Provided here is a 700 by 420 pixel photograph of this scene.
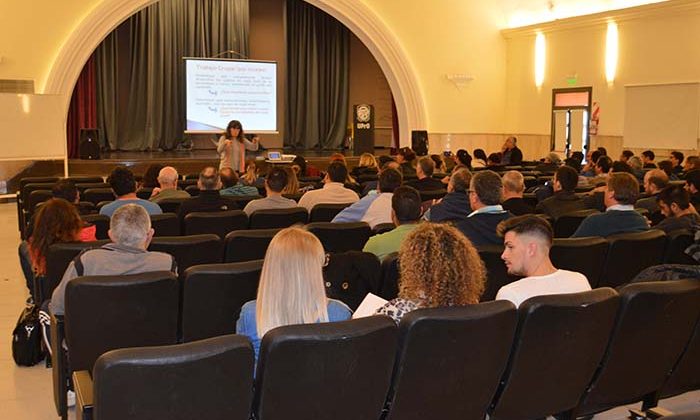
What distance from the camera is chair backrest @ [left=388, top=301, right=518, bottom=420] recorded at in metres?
2.54

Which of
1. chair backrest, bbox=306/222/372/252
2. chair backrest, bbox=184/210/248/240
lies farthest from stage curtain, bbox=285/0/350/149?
chair backrest, bbox=306/222/372/252

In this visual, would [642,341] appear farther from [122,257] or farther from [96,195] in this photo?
[96,195]

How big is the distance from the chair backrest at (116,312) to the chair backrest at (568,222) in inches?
131

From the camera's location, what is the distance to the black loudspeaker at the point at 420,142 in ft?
48.6

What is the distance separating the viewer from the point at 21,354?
14.5 feet

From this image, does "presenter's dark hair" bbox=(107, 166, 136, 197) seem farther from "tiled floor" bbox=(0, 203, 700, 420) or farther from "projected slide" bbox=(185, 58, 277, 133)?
"projected slide" bbox=(185, 58, 277, 133)

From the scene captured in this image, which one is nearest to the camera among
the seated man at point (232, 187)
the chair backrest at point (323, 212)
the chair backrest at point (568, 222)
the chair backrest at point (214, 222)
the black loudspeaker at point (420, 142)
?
the chair backrest at point (214, 222)

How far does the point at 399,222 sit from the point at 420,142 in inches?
415

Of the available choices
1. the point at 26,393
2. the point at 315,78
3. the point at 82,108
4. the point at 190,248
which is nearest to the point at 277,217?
the point at 190,248

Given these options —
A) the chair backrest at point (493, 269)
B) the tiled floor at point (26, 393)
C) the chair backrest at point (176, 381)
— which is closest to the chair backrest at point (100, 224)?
the tiled floor at point (26, 393)

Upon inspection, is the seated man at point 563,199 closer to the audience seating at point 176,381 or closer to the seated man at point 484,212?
the seated man at point 484,212

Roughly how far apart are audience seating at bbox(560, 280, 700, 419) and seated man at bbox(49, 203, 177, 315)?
6.63ft

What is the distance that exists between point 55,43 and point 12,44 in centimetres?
68

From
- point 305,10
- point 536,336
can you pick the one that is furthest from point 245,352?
point 305,10
